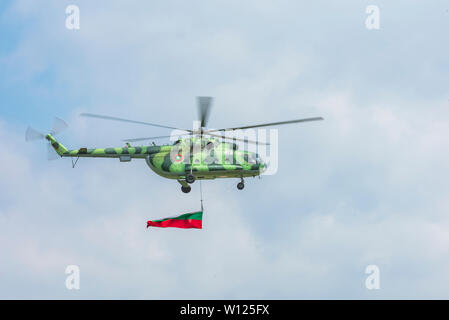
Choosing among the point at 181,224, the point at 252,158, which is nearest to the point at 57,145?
the point at 181,224

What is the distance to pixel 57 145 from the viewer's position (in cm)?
6588

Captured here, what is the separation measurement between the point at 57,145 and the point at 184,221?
1307cm

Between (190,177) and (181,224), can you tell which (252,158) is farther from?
(181,224)

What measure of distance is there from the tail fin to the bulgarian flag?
10081 mm

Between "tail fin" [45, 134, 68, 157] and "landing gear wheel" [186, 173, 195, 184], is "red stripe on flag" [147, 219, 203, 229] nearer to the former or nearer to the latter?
"landing gear wheel" [186, 173, 195, 184]

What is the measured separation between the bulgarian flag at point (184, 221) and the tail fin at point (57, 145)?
1008 cm

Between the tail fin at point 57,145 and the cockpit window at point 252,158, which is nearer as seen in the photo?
the cockpit window at point 252,158

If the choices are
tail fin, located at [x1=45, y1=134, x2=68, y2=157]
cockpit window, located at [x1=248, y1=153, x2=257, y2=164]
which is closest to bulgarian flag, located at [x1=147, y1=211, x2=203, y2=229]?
cockpit window, located at [x1=248, y1=153, x2=257, y2=164]

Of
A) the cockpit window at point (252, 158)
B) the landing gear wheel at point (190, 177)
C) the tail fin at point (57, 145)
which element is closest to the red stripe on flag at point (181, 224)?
the landing gear wheel at point (190, 177)

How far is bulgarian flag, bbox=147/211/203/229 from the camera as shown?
209 feet

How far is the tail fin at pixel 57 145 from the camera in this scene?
6556 centimetres

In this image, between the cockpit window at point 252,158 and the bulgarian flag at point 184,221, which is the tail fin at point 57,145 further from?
the cockpit window at point 252,158
